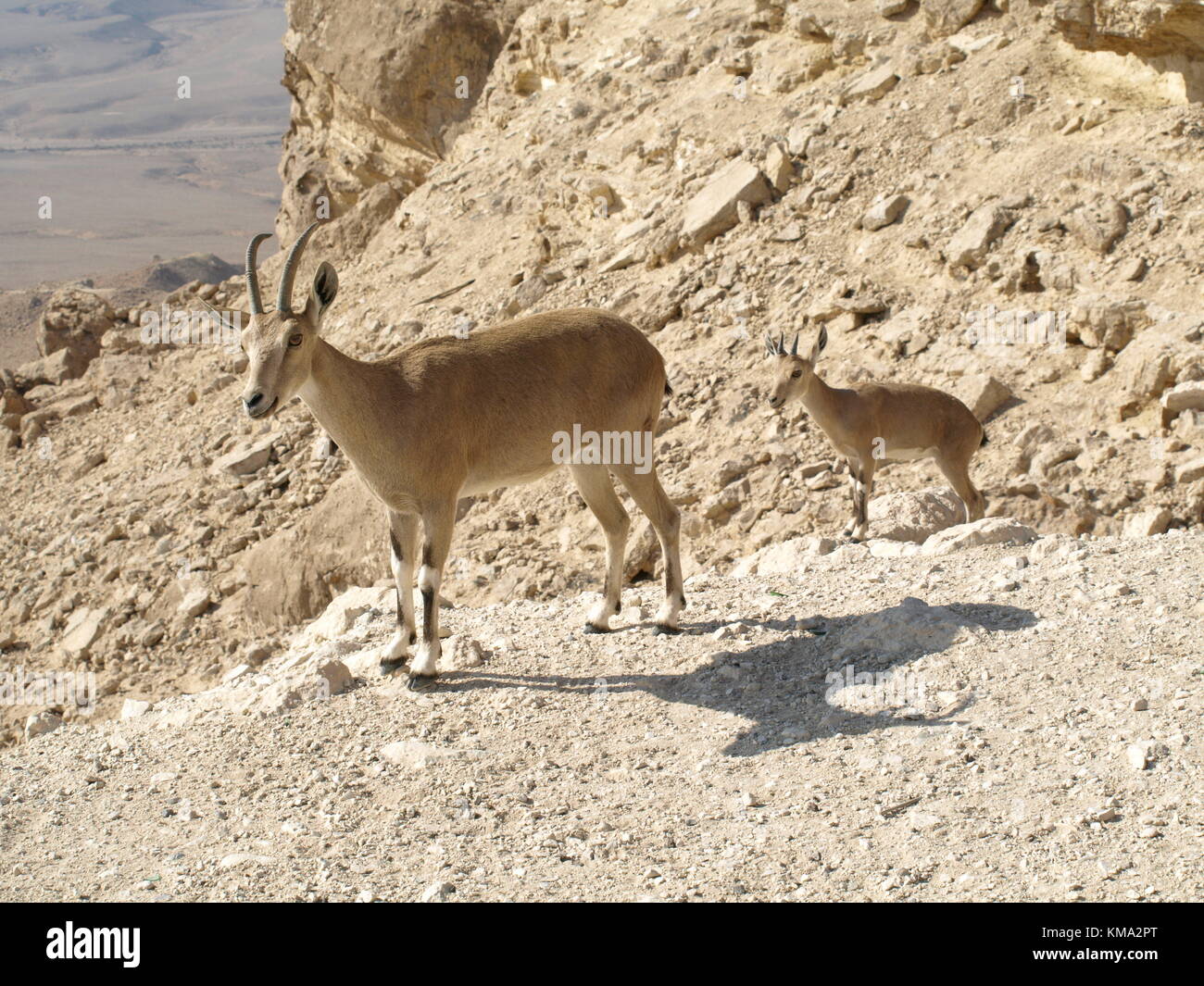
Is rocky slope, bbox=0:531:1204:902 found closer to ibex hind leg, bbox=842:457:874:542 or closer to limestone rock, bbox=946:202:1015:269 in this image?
ibex hind leg, bbox=842:457:874:542

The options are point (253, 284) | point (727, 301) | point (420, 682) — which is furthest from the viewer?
point (727, 301)

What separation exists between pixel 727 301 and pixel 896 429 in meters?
3.39

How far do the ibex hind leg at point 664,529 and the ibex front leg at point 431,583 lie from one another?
122 cm

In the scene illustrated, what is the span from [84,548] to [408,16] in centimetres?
1059

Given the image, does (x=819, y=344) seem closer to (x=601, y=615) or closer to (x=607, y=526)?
(x=607, y=526)

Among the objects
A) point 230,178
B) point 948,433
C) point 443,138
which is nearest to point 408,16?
point 443,138

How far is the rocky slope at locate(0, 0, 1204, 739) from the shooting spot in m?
11.3

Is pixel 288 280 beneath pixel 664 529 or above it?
above

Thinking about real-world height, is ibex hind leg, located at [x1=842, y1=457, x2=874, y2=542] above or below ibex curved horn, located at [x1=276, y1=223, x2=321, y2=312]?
below

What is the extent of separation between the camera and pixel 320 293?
7.20m

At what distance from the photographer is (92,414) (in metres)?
19.6

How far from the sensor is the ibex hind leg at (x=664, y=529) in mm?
8078

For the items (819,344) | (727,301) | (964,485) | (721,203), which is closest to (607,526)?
(964,485)

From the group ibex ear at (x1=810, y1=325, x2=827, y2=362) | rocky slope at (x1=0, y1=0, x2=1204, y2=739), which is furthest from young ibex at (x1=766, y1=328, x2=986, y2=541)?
ibex ear at (x1=810, y1=325, x2=827, y2=362)
